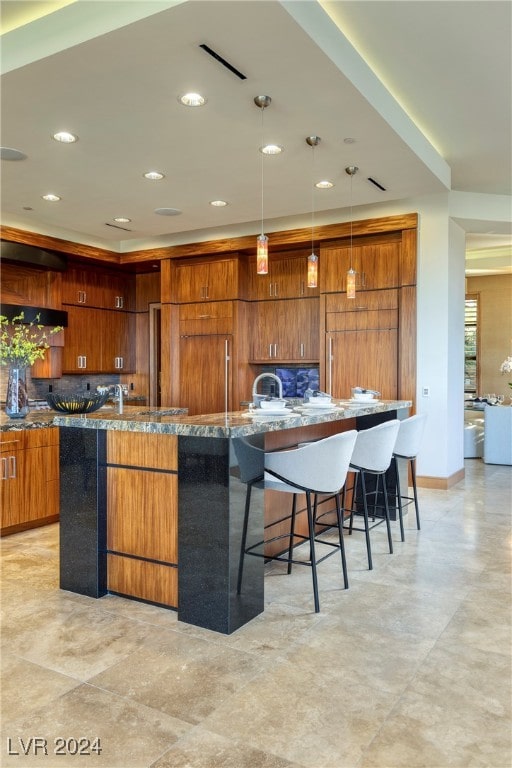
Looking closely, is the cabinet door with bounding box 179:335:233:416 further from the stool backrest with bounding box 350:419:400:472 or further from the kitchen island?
the kitchen island

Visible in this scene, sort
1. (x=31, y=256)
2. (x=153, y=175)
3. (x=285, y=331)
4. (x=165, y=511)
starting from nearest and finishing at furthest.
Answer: (x=165, y=511) < (x=153, y=175) < (x=31, y=256) < (x=285, y=331)

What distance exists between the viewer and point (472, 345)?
1082 cm

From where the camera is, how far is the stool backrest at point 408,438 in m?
4.19

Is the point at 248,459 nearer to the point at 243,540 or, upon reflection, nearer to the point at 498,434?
the point at 243,540

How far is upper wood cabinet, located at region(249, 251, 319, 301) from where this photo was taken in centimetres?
680

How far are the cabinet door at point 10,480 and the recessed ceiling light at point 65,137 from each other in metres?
2.10

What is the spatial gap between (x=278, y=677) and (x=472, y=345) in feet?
31.7

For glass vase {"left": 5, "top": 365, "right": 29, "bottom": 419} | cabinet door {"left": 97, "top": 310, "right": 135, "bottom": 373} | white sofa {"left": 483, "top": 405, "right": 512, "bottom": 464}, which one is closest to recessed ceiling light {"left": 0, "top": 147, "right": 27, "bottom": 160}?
glass vase {"left": 5, "top": 365, "right": 29, "bottom": 419}

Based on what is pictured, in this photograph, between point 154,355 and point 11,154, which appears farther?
point 154,355

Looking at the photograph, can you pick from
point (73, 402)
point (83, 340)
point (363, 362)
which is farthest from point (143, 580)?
point (83, 340)

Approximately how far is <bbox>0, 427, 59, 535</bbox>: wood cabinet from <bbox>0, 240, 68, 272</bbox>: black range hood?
246 centimetres

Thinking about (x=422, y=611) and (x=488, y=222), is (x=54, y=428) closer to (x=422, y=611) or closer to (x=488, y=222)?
(x=422, y=611)

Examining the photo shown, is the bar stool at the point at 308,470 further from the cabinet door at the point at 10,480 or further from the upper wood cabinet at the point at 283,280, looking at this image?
the upper wood cabinet at the point at 283,280

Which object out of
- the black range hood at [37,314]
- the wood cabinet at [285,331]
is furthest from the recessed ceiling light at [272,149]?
the black range hood at [37,314]
